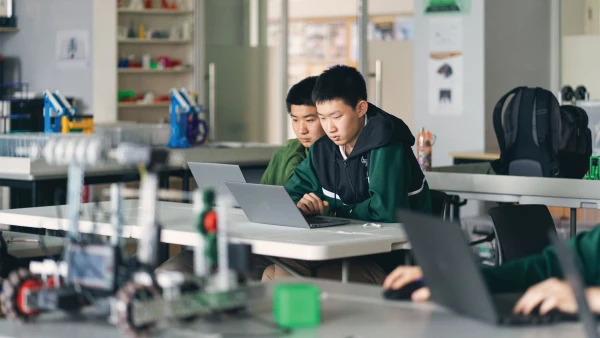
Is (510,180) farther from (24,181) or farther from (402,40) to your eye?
(402,40)

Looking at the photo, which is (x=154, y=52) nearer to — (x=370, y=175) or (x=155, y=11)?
(x=155, y=11)

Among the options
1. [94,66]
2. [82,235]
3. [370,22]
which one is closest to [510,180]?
[82,235]

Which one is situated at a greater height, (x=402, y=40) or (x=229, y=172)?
(x=402, y=40)

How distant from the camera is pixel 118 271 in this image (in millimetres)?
1690

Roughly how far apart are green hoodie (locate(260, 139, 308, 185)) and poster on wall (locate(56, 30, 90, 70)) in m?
4.63

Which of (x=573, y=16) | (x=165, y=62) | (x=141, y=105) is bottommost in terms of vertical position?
→ (x=141, y=105)

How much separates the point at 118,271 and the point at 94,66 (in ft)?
22.9

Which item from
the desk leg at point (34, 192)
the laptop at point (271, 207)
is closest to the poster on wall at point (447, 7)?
the desk leg at point (34, 192)

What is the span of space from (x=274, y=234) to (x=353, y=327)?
133 cm

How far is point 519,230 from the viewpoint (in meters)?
2.77

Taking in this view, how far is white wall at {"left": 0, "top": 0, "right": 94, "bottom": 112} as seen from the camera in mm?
8648

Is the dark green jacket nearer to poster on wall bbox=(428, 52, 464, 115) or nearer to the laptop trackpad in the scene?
the laptop trackpad

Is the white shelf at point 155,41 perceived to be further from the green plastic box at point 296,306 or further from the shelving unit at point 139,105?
the green plastic box at point 296,306

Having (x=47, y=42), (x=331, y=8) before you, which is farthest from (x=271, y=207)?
(x=47, y=42)
